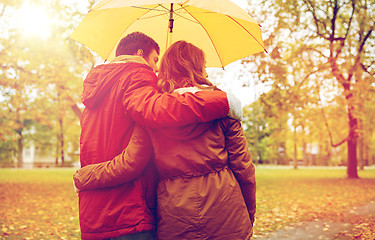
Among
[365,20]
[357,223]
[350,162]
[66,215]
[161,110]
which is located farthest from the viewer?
[350,162]

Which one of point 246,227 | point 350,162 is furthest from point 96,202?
point 350,162

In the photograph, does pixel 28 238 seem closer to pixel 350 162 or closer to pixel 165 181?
pixel 165 181

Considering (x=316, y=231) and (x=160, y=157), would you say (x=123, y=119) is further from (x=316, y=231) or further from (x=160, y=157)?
(x=316, y=231)

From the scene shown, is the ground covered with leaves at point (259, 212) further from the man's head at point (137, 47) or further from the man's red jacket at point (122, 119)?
the man's head at point (137, 47)

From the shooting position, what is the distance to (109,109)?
7.58 feet

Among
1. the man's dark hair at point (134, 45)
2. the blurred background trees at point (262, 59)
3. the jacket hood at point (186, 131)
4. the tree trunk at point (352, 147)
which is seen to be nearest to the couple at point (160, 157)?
the jacket hood at point (186, 131)

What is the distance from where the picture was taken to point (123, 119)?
229 cm

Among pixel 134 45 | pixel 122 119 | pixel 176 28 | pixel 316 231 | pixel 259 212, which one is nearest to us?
pixel 122 119

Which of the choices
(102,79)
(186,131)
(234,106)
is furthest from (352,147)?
(102,79)

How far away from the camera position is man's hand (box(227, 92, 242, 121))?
2.21m

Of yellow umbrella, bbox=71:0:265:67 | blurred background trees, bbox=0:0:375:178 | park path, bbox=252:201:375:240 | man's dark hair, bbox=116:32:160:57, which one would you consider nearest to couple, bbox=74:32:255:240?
man's dark hair, bbox=116:32:160:57

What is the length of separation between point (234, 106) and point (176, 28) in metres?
2.13

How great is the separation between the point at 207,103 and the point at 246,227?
84 cm

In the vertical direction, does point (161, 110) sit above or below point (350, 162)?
above
